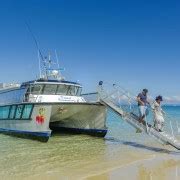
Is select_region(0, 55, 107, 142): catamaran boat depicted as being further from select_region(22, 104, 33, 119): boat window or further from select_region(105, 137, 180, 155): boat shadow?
select_region(105, 137, 180, 155): boat shadow

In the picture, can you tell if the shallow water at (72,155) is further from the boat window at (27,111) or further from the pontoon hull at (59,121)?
the boat window at (27,111)

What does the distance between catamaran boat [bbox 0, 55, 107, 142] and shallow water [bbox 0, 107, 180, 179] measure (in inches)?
25.0

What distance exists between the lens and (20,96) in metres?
21.0

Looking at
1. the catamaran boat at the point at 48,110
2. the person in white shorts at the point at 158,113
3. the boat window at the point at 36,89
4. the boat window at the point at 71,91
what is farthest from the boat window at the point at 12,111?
the person in white shorts at the point at 158,113

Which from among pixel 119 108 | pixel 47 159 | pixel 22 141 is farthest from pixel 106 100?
pixel 47 159

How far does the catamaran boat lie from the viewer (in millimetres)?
19016

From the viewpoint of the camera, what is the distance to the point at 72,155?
15.5m

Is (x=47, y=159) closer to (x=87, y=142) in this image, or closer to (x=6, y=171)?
(x=6, y=171)

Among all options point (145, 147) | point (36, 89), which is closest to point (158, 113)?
point (145, 147)

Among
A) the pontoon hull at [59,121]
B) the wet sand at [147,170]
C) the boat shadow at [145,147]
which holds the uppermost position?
the pontoon hull at [59,121]

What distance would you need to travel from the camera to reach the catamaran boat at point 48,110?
62.4 ft

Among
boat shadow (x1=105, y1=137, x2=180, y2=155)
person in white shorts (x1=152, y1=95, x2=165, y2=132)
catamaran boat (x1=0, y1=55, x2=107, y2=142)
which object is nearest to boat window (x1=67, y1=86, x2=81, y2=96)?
catamaran boat (x1=0, y1=55, x2=107, y2=142)

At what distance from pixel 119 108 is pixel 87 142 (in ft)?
7.74

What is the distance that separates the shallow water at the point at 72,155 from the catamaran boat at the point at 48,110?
63 cm
